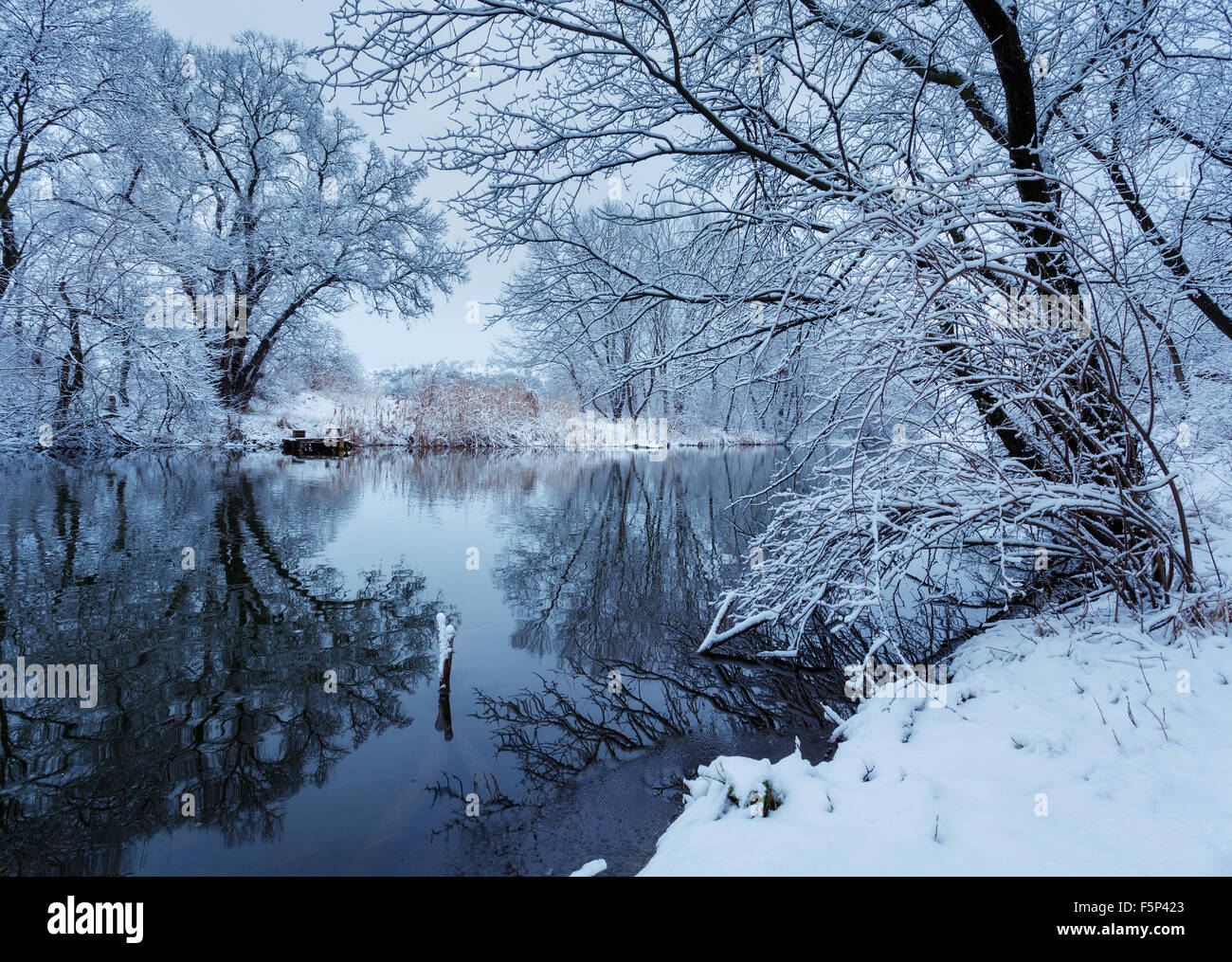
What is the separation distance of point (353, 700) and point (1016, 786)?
140 inches

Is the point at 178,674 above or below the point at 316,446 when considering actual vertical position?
below

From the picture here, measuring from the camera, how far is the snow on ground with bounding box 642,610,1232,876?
1.71 metres

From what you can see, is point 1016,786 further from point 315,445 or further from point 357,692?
point 315,445

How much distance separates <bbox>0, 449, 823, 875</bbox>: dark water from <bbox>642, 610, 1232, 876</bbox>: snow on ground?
0.50 metres

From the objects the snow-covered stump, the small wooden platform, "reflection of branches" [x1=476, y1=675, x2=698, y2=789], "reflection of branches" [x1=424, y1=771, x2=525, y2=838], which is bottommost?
"reflection of branches" [x1=424, y1=771, x2=525, y2=838]

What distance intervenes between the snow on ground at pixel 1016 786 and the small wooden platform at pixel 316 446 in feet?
68.8

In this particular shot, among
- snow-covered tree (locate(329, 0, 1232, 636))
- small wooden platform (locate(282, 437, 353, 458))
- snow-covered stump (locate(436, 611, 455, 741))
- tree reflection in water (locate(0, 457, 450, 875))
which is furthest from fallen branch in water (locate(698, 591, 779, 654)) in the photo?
small wooden platform (locate(282, 437, 353, 458))

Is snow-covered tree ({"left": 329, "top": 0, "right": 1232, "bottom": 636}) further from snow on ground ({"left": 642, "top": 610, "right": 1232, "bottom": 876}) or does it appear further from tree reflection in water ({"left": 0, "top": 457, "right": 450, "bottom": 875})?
tree reflection in water ({"left": 0, "top": 457, "right": 450, "bottom": 875})

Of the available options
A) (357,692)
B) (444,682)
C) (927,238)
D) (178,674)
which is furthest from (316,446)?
(927,238)

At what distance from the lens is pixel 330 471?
1495cm

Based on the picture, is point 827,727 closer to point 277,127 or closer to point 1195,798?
point 1195,798

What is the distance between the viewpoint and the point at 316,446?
68.9 feet

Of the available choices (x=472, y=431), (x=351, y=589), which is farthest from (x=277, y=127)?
(x=351, y=589)
